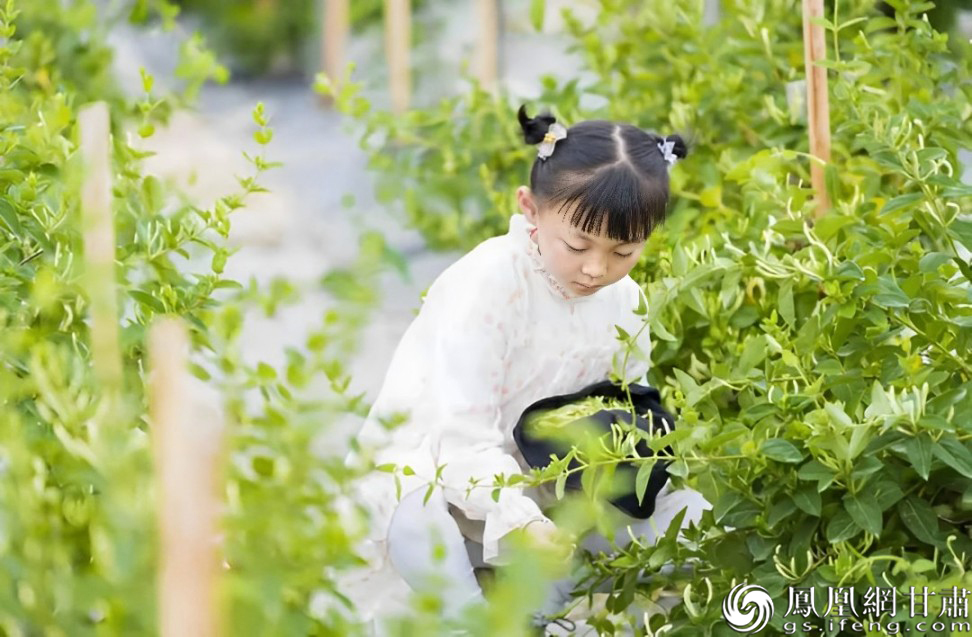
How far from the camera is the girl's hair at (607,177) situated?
1.62 m

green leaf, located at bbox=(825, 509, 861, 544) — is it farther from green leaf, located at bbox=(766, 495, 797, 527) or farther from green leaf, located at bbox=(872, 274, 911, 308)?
green leaf, located at bbox=(872, 274, 911, 308)

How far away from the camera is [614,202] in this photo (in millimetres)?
1613

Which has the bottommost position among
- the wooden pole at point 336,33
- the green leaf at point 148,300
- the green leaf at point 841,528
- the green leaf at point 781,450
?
the wooden pole at point 336,33

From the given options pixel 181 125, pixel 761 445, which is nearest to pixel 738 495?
pixel 761 445

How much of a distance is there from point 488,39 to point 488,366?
2930mm

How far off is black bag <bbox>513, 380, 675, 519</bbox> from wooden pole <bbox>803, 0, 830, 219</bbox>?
372mm

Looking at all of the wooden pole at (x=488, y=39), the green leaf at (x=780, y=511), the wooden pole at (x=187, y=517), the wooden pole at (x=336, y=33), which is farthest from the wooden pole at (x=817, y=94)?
the wooden pole at (x=336, y=33)

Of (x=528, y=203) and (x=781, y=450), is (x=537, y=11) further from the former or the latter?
(x=781, y=450)

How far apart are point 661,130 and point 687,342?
0.67m

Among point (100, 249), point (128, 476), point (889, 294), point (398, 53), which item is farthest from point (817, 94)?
point (398, 53)

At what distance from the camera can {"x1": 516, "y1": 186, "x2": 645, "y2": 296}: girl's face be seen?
1635 mm

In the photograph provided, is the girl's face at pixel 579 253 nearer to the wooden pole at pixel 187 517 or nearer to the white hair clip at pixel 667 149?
the white hair clip at pixel 667 149

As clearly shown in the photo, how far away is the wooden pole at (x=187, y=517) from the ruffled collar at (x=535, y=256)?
1023mm

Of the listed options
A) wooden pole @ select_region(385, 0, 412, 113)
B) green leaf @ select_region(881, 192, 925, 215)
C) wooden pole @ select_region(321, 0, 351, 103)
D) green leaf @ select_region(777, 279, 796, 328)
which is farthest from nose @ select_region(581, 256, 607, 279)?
wooden pole @ select_region(321, 0, 351, 103)
